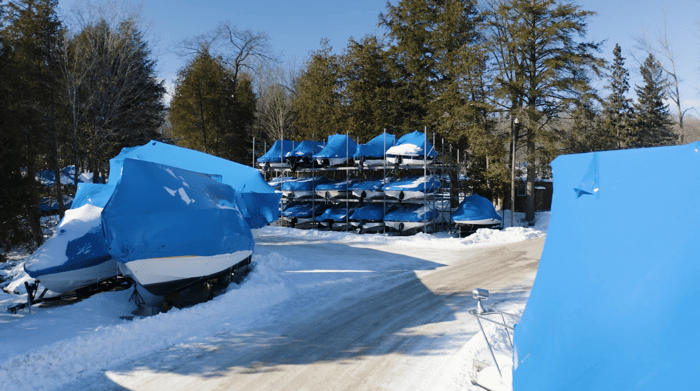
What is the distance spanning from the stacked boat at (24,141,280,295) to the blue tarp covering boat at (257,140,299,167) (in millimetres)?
13779

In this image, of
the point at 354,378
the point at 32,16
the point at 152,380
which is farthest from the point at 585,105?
the point at 32,16

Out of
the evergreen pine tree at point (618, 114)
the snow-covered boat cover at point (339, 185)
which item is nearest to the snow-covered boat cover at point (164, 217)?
the snow-covered boat cover at point (339, 185)

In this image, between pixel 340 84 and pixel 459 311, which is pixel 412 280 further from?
pixel 340 84

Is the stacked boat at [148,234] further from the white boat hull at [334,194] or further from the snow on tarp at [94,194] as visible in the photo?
the white boat hull at [334,194]

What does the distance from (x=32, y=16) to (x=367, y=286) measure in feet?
58.7

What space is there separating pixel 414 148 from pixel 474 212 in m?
3.93

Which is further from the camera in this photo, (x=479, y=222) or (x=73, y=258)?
(x=479, y=222)

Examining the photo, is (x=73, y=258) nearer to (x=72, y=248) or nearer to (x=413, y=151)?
(x=72, y=248)

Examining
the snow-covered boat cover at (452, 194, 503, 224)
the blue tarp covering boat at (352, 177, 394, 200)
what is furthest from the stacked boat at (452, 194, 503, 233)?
the blue tarp covering boat at (352, 177, 394, 200)

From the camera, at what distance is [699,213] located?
1.88 metres

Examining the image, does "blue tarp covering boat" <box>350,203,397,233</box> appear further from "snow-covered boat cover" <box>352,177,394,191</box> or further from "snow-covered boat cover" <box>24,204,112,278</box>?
"snow-covered boat cover" <box>24,204,112,278</box>

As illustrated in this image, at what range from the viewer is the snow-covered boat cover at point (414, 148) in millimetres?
19078

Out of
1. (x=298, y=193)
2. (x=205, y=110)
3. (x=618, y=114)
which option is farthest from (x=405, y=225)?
(x=618, y=114)

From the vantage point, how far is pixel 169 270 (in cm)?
778
